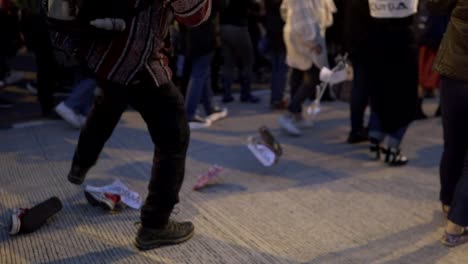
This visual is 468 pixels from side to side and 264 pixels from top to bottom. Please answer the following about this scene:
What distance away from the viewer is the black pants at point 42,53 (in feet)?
17.8

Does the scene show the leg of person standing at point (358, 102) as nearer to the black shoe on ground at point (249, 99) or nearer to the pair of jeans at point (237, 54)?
the pair of jeans at point (237, 54)

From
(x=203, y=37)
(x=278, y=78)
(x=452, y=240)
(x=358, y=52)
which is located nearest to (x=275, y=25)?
(x=278, y=78)

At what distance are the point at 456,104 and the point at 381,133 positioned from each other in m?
1.55

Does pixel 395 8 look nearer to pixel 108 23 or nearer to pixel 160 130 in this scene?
pixel 160 130

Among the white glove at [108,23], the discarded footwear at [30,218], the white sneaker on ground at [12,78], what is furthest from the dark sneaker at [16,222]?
the white sneaker on ground at [12,78]

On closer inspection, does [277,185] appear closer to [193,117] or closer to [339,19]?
[193,117]

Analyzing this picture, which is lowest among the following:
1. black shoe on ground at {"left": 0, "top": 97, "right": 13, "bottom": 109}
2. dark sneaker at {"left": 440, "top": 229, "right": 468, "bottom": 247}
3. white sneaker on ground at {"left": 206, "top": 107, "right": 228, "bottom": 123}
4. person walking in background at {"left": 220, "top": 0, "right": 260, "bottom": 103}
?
black shoe on ground at {"left": 0, "top": 97, "right": 13, "bottom": 109}

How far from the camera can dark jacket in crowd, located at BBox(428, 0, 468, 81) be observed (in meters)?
2.86

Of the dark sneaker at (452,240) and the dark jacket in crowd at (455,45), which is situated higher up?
the dark jacket in crowd at (455,45)

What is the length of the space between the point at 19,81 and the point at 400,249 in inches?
276

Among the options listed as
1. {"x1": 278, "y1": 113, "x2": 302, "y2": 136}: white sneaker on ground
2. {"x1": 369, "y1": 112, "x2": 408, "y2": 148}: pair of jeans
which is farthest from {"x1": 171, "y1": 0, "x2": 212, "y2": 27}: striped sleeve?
{"x1": 278, "y1": 113, "x2": 302, "y2": 136}: white sneaker on ground

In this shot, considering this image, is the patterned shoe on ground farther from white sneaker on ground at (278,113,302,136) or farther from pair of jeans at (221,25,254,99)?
pair of jeans at (221,25,254,99)

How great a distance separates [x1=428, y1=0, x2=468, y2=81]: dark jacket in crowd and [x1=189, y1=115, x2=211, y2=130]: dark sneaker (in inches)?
117

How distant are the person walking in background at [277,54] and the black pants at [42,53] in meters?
2.70
